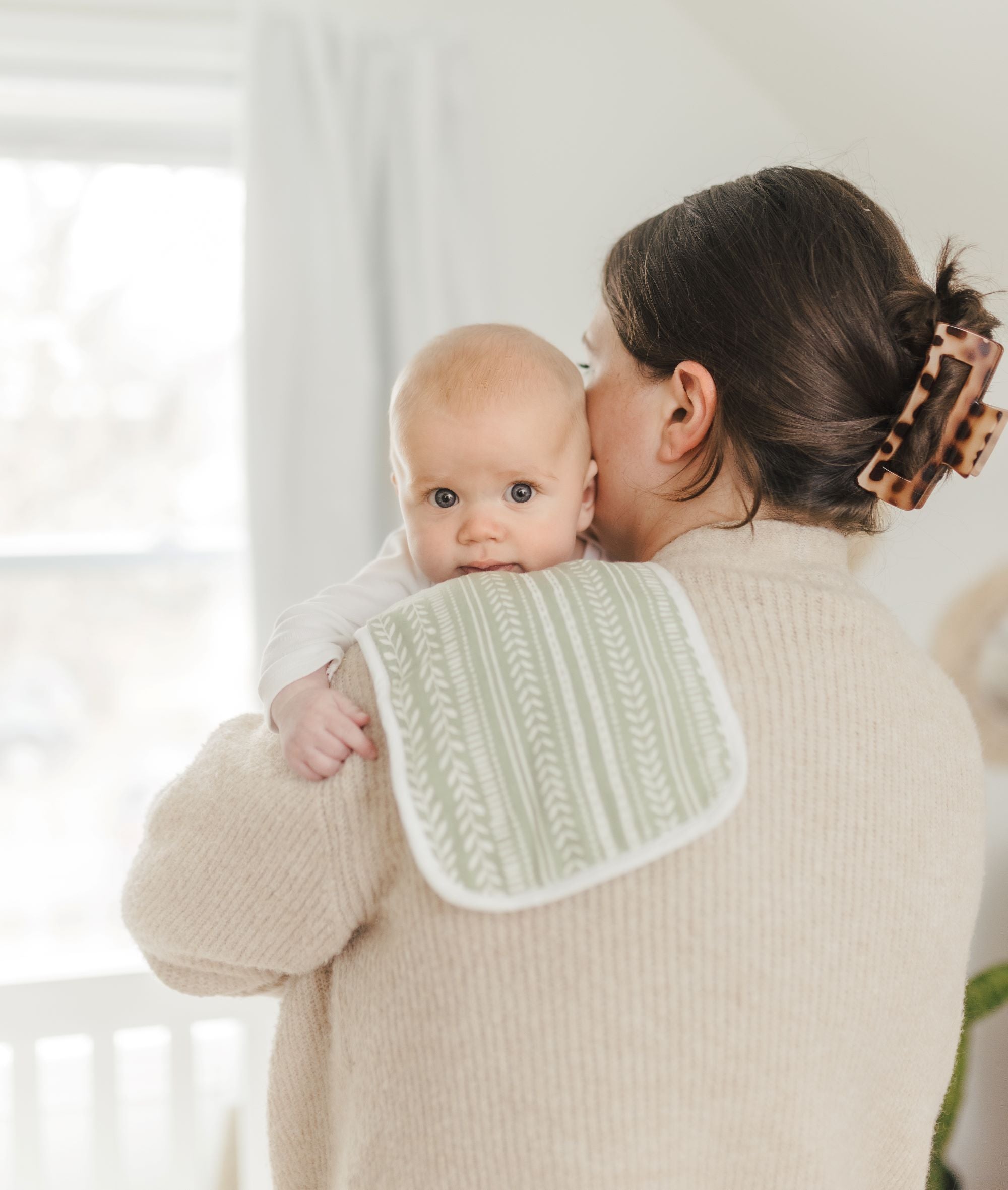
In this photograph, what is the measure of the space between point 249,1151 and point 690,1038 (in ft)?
4.84

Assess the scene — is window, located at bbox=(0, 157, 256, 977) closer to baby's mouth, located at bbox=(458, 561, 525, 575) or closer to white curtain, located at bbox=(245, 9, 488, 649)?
white curtain, located at bbox=(245, 9, 488, 649)

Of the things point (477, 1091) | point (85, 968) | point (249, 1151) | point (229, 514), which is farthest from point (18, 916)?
point (477, 1091)

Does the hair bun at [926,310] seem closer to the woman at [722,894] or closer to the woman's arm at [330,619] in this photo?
the woman at [722,894]

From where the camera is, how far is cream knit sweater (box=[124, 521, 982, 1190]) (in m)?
0.68

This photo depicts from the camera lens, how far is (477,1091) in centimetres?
70

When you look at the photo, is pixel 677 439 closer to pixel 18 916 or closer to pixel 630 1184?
pixel 630 1184

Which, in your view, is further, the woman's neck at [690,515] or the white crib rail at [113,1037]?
the white crib rail at [113,1037]

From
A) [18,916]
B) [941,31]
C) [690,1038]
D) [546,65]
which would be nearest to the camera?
[690,1038]

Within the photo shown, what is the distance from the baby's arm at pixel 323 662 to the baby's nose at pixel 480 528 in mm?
124

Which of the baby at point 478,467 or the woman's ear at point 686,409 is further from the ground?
the woman's ear at point 686,409

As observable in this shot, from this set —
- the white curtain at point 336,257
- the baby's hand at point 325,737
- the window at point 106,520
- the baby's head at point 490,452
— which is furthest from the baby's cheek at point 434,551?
the window at point 106,520

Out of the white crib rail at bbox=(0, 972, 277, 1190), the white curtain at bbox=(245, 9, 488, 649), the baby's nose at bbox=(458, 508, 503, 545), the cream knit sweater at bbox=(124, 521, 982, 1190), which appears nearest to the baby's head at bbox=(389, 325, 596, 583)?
the baby's nose at bbox=(458, 508, 503, 545)

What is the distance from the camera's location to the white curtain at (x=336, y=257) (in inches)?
64.9

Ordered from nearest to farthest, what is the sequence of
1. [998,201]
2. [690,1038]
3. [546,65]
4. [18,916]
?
[690,1038], [998,201], [546,65], [18,916]
